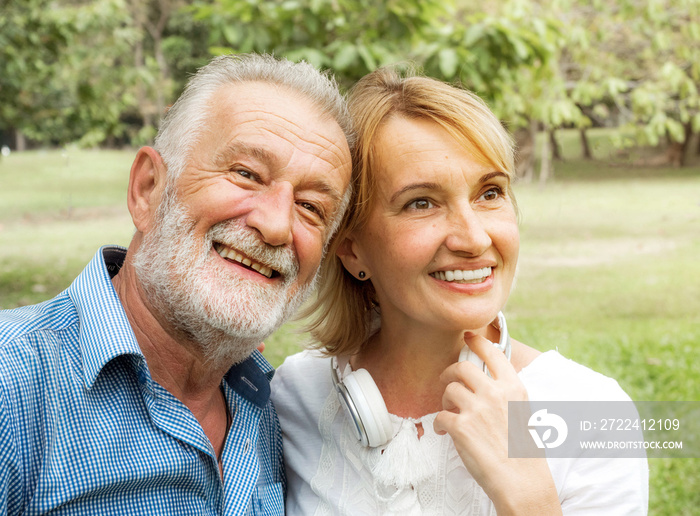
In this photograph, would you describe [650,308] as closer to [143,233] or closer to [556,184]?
[556,184]

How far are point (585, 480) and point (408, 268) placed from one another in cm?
80

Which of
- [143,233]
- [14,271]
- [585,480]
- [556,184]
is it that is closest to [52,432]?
[143,233]

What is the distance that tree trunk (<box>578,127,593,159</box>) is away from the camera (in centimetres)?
1151

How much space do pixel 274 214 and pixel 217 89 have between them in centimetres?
50

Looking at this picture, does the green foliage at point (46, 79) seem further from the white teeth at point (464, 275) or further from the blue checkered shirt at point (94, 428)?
the white teeth at point (464, 275)

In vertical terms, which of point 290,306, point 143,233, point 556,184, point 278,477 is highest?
point 143,233

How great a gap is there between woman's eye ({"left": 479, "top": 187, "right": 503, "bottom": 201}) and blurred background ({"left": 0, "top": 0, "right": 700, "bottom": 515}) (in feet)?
3.23

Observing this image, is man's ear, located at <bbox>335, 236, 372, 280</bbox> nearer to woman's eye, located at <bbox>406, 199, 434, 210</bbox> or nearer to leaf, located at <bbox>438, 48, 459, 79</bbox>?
woman's eye, located at <bbox>406, 199, 434, 210</bbox>

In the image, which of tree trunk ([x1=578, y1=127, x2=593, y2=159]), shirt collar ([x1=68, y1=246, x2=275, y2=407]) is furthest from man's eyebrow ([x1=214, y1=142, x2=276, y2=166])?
tree trunk ([x1=578, y1=127, x2=593, y2=159])

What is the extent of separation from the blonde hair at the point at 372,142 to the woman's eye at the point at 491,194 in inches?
2.9

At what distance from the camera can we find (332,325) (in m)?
2.64

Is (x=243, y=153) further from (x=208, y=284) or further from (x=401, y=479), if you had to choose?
(x=401, y=479)

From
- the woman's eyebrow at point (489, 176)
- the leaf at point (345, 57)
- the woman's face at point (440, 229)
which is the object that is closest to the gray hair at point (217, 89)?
the woman's face at point (440, 229)

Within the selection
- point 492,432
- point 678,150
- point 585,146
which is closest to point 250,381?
point 492,432
